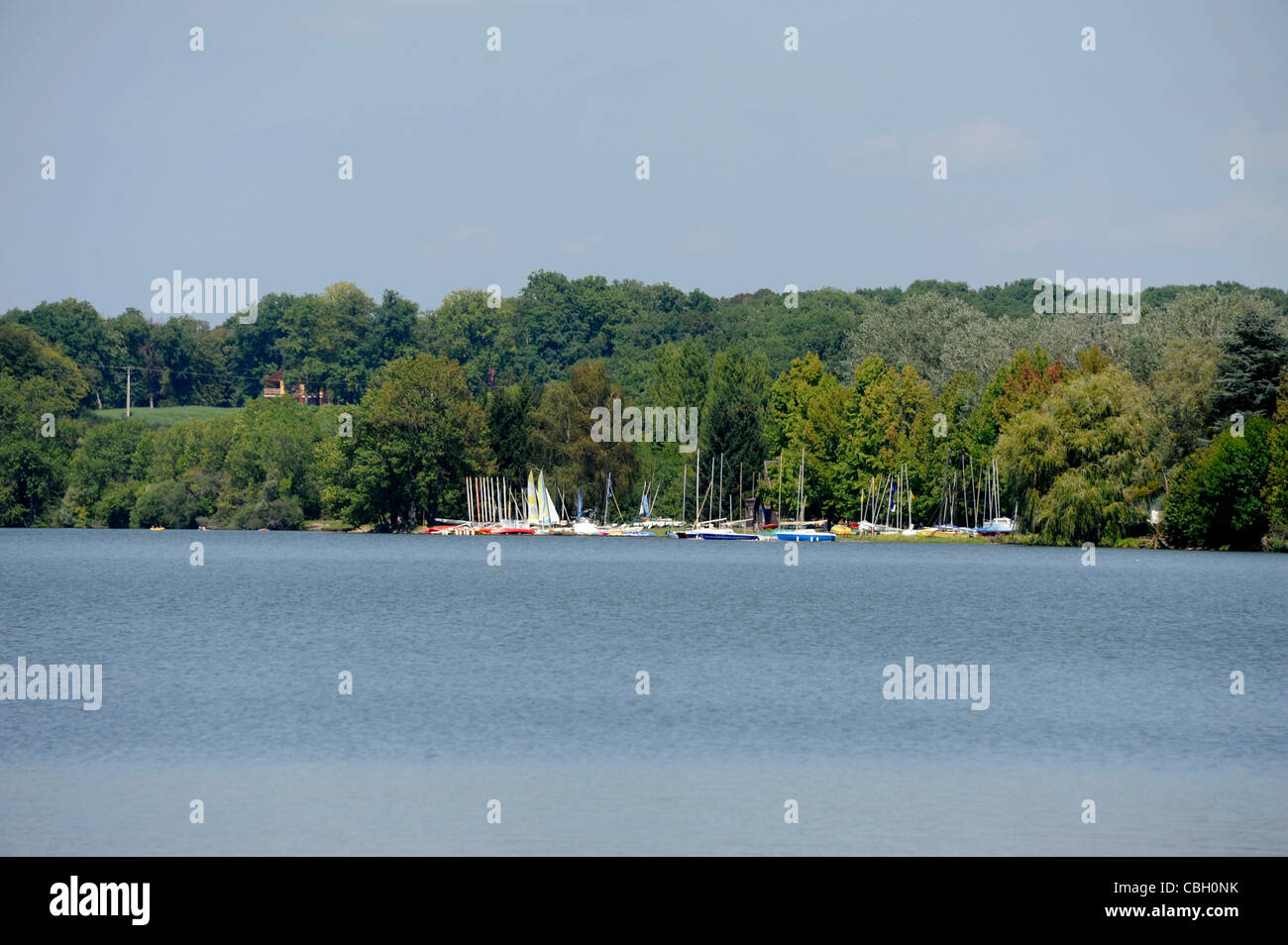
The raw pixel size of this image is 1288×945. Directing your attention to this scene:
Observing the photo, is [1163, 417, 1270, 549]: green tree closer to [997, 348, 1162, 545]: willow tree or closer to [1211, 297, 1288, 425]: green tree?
[1211, 297, 1288, 425]: green tree

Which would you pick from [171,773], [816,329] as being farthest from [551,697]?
[816,329]

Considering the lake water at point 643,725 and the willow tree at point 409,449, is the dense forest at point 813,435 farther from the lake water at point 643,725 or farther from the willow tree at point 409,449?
the lake water at point 643,725

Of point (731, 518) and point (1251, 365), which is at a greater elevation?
point (1251, 365)

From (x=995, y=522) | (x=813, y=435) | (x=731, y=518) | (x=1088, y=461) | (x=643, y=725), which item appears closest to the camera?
(x=643, y=725)

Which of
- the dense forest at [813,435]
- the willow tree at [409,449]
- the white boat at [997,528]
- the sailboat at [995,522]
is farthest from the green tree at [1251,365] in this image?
the willow tree at [409,449]

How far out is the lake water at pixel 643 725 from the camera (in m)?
21.6

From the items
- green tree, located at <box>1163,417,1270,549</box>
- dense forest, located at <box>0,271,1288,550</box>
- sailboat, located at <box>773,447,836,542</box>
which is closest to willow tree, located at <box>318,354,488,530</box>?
dense forest, located at <box>0,271,1288,550</box>

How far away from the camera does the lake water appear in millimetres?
21562

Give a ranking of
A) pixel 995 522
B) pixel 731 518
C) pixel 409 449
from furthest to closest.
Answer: pixel 731 518 → pixel 409 449 → pixel 995 522

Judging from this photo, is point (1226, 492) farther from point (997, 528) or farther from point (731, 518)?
point (731, 518)

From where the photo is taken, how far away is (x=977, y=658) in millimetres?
44312

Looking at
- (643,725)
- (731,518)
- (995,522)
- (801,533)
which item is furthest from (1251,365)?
(643,725)

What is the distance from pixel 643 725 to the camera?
102ft
